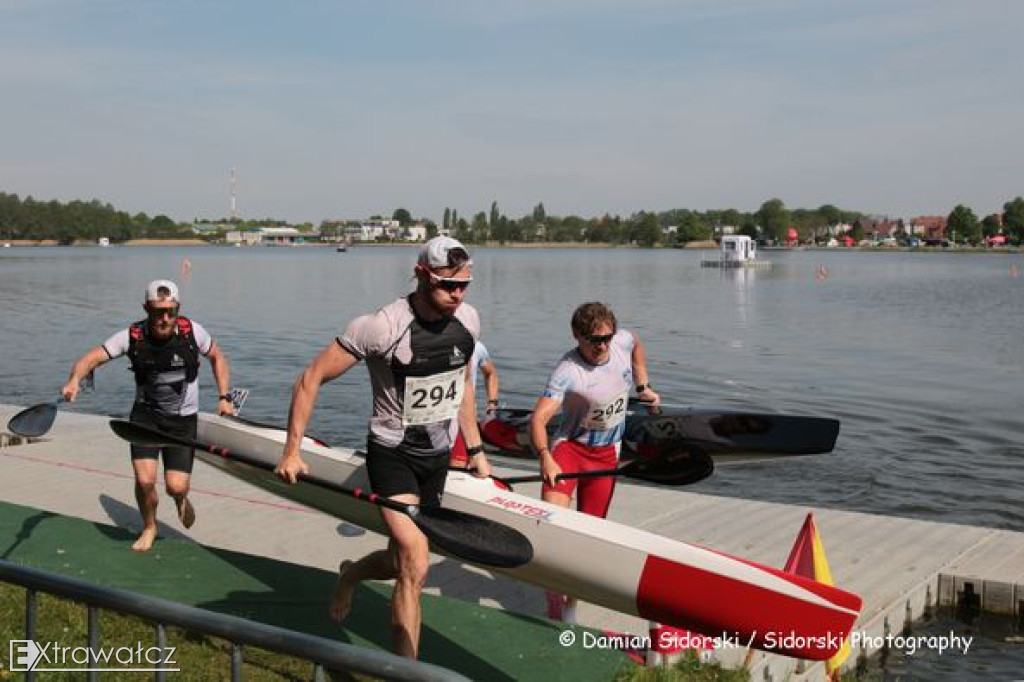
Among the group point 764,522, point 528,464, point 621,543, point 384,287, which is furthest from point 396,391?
point 384,287

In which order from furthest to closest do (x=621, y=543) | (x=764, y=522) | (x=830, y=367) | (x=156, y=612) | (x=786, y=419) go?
(x=830, y=367)
(x=786, y=419)
(x=764, y=522)
(x=621, y=543)
(x=156, y=612)

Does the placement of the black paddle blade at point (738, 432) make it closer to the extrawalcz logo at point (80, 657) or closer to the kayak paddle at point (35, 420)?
the kayak paddle at point (35, 420)

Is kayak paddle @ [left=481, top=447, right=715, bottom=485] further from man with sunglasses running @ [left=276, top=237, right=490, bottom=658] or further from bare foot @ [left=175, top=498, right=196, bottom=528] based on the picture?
bare foot @ [left=175, top=498, right=196, bottom=528]

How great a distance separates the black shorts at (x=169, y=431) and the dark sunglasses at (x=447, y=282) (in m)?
3.35

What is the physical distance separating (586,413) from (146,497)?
3.48 meters

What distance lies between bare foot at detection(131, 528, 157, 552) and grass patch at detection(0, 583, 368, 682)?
4.42 feet

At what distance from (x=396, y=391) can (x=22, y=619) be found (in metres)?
2.76

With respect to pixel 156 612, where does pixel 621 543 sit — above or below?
below

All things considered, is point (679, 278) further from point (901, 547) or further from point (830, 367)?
point (901, 547)

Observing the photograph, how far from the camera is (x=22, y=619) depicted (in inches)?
243

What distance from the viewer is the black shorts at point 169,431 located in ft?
26.0

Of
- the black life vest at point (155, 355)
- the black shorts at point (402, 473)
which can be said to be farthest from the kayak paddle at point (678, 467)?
the black life vest at point (155, 355)

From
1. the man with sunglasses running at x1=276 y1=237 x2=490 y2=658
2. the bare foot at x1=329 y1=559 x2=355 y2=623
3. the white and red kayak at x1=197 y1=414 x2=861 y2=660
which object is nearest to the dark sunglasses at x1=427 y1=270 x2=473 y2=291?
the man with sunglasses running at x1=276 y1=237 x2=490 y2=658

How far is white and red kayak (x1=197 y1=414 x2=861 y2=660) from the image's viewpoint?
5359 mm
